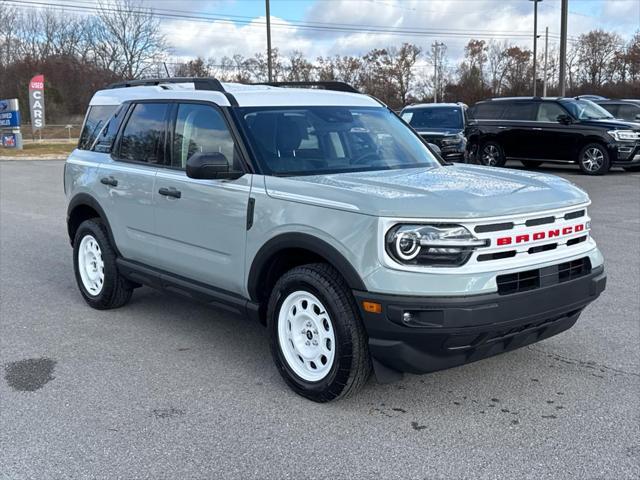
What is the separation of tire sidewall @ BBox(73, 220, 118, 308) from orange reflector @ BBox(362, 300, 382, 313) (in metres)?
3.00

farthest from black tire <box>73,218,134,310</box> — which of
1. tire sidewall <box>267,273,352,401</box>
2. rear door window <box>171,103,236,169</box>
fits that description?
tire sidewall <box>267,273,352,401</box>

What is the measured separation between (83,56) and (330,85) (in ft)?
208

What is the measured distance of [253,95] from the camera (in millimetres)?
4770

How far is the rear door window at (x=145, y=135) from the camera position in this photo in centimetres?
524

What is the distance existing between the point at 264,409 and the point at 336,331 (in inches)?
26.4

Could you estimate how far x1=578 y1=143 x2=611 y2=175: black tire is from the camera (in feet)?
55.2

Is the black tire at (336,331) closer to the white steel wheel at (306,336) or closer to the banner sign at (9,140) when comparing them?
the white steel wheel at (306,336)

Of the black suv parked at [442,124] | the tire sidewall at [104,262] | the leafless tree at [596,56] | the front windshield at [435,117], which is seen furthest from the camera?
the leafless tree at [596,56]

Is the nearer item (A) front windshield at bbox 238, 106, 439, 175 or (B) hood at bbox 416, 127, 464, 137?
(A) front windshield at bbox 238, 106, 439, 175

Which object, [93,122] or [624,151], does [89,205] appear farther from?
[624,151]

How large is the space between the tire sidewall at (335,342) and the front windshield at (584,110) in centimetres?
1495

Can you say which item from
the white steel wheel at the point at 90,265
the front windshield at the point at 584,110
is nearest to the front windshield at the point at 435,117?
the front windshield at the point at 584,110

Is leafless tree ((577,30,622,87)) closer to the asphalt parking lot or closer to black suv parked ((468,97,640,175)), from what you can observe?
black suv parked ((468,97,640,175))

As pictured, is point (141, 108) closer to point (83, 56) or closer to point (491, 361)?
point (491, 361)
